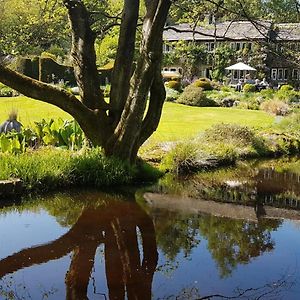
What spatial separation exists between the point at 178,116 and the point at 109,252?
16312 millimetres

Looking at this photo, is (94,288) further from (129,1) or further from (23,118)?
(23,118)

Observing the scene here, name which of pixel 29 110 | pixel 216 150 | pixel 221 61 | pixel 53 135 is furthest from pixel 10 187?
pixel 221 61

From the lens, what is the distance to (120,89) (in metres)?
11.5

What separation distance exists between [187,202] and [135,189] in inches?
47.6

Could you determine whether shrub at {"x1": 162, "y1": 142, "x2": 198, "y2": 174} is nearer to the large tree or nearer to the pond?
the pond

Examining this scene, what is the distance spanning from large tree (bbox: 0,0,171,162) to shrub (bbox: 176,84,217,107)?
17.6m

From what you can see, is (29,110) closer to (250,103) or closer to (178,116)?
(178,116)

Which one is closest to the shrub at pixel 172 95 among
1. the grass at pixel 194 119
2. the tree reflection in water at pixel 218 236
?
the grass at pixel 194 119

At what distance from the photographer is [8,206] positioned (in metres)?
9.13

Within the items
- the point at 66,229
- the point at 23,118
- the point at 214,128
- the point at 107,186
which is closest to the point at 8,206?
the point at 66,229

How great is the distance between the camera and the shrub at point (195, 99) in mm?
28938

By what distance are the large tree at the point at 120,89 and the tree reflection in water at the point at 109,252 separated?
222 cm

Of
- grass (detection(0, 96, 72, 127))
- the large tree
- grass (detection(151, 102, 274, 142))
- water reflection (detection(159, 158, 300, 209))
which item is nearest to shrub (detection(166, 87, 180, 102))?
grass (detection(151, 102, 274, 142))

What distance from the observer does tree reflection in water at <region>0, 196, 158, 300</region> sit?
6039 millimetres
